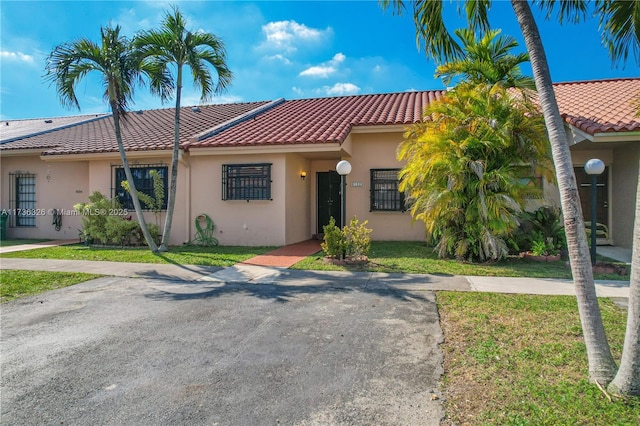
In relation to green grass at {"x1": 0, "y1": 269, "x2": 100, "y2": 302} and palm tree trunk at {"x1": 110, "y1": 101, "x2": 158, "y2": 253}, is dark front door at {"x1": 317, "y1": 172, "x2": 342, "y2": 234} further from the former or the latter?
green grass at {"x1": 0, "y1": 269, "x2": 100, "y2": 302}

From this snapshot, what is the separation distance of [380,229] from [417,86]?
8.07m

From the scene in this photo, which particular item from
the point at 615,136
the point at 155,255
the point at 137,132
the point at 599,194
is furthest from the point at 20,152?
the point at 599,194

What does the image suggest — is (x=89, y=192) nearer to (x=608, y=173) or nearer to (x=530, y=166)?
(x=530, y=166)

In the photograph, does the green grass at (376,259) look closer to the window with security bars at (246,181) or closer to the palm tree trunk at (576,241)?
the window with security bars at (246,181)

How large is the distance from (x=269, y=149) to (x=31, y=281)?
6719mm

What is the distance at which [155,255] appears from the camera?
31.5 ft

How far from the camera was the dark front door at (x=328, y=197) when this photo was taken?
44.5ft

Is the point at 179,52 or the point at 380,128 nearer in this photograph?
the point at 179,52

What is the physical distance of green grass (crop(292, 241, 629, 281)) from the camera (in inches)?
280

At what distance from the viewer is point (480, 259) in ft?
26.8

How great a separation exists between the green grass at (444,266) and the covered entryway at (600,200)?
4.59m

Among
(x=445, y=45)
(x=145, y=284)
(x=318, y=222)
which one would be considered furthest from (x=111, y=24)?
(x=318, y=222)

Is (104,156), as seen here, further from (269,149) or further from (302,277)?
(302,277)

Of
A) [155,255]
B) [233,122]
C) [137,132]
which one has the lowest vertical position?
[155,255]
